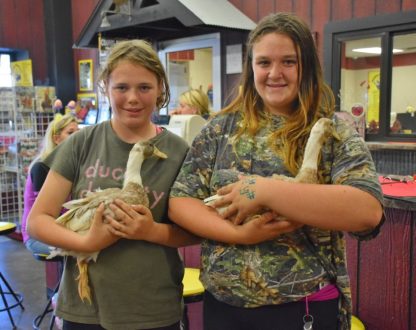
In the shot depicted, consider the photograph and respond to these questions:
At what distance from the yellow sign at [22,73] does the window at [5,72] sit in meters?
0.16

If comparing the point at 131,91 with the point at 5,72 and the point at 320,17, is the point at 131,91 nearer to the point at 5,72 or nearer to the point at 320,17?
the point at 320,17

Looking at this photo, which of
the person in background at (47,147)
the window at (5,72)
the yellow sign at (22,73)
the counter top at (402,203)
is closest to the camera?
the counter top at (402,203)

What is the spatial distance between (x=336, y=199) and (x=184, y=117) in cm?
212

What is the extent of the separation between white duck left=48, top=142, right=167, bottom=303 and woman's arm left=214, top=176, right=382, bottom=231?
34 cm

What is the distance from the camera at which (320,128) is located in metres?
1.01

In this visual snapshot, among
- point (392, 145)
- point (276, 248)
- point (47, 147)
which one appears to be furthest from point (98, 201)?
point (392, 145)

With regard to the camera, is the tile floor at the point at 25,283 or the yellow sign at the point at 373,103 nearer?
the tile floor at the point at 25,283

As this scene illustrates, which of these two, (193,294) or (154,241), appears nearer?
(154,241)

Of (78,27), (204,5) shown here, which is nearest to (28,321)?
(204,5)

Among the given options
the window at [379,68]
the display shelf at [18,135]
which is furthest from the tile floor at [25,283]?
the window at [379,68]

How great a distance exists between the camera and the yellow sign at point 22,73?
627 cm

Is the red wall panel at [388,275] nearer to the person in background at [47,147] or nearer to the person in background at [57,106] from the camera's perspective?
the person in background at [47,147]

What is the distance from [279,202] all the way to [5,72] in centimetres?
658

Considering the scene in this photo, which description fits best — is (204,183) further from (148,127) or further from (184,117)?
(184,117)
